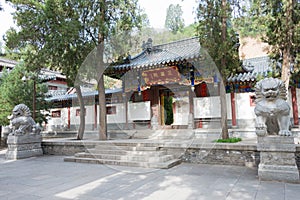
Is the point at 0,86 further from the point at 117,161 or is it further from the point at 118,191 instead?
the point at 118,191

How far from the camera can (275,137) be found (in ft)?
13.2

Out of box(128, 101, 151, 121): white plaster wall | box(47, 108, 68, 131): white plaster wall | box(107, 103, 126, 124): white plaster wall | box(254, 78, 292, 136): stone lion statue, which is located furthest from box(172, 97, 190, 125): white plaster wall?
box(47, 108, 68, 131): white plaster wall

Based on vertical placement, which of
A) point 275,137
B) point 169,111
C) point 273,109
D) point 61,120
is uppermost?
point 169,111

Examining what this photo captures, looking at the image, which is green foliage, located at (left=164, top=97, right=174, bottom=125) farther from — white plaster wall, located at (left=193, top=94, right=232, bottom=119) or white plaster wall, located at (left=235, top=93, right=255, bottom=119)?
white plaster wall, located at (left=235, top=93, right=255, bottom=119)

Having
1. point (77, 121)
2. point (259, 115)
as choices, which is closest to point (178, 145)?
point (259, 115)

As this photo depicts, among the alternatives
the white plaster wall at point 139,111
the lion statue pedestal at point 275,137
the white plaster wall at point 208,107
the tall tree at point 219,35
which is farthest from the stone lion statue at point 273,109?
the white plaster wall at point 139,111

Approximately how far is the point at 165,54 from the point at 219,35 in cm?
392

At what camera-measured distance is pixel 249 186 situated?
3.62m

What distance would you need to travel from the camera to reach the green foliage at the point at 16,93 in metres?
10.0

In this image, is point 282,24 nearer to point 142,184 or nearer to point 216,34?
point 216,34

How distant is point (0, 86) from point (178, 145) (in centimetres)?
984

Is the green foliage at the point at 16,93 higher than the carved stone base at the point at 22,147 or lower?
higher

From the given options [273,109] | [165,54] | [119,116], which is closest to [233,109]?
[165,54]

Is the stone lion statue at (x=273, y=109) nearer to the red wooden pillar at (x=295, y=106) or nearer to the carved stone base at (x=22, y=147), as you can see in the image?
the red wooden pillar at (x=295, y=106)
